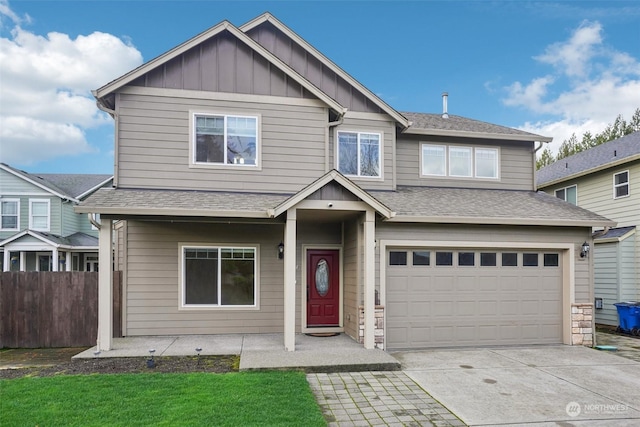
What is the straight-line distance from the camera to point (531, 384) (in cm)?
627

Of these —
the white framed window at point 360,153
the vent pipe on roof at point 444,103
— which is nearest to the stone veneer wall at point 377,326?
the white framed window at point 360,153

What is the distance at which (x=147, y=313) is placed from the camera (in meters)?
9.12

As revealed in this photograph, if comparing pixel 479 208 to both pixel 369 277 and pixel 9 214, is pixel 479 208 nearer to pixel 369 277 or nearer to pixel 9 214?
pixel 369 277

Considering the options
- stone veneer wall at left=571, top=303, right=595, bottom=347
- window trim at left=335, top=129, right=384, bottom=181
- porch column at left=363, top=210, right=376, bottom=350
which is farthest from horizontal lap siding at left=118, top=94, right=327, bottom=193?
stone veneer wall at left=571, top=303, right=595, bottom=347

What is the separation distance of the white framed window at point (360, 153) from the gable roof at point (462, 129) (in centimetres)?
104

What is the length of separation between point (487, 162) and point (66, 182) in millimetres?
21608

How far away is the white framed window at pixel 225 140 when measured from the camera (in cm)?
927

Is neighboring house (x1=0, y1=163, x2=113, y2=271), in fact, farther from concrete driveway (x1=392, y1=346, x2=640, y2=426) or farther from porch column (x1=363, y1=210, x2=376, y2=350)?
concrete driveway (x1=392, y1=346, x2=640, y2=426)

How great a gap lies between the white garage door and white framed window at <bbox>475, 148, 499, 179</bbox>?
2.77 metres

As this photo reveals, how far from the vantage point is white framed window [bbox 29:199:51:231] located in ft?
64.7

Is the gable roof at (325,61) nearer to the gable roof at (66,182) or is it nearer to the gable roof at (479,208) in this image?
the gable roof at (479,208)

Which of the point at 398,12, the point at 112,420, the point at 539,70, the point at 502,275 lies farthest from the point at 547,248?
the point at 539,70

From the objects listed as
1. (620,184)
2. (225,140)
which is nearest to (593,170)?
(620,184)

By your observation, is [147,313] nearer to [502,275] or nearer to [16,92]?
[502,275]
